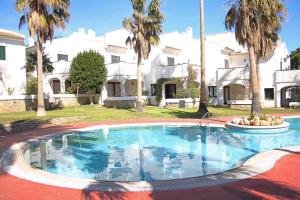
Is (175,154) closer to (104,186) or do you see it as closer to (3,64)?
(104,186)

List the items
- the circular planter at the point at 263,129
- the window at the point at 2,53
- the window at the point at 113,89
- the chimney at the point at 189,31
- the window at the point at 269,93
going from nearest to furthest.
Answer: the circular planter at the point at 263,129 < the window at the point at 2,53 < the window at the point at 269,93 < the window at the point at 113,89 < the chimney at the point at 189,31

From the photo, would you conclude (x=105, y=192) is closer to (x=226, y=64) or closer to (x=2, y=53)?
(x=2, y=53)

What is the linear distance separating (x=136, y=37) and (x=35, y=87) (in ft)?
44.5

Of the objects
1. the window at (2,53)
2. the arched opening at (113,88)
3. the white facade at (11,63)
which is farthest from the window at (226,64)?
the window at (2,53)

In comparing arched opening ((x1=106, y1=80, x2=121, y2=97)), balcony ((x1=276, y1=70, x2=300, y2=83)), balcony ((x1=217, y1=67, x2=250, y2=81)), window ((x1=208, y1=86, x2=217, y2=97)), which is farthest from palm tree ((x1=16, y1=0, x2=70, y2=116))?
balcony ((x1=276, y1=70, x2=300, y2=83))

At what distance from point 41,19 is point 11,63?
41.1ft

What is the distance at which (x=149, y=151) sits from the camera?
14672 millimetres

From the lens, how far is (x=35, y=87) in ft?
117

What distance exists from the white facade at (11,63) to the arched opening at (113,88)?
1026cm

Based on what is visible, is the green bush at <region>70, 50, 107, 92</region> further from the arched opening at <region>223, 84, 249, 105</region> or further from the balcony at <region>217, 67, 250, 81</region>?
the arched opening at <region>223, 84, 249, 105</region>

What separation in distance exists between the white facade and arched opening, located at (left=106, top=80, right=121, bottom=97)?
10.3 metres

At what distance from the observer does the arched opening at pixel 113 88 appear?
41.8m

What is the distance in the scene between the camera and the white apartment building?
118 feet

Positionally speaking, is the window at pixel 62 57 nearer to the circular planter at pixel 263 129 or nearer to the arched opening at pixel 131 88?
the arched opening at pixel 131 88
